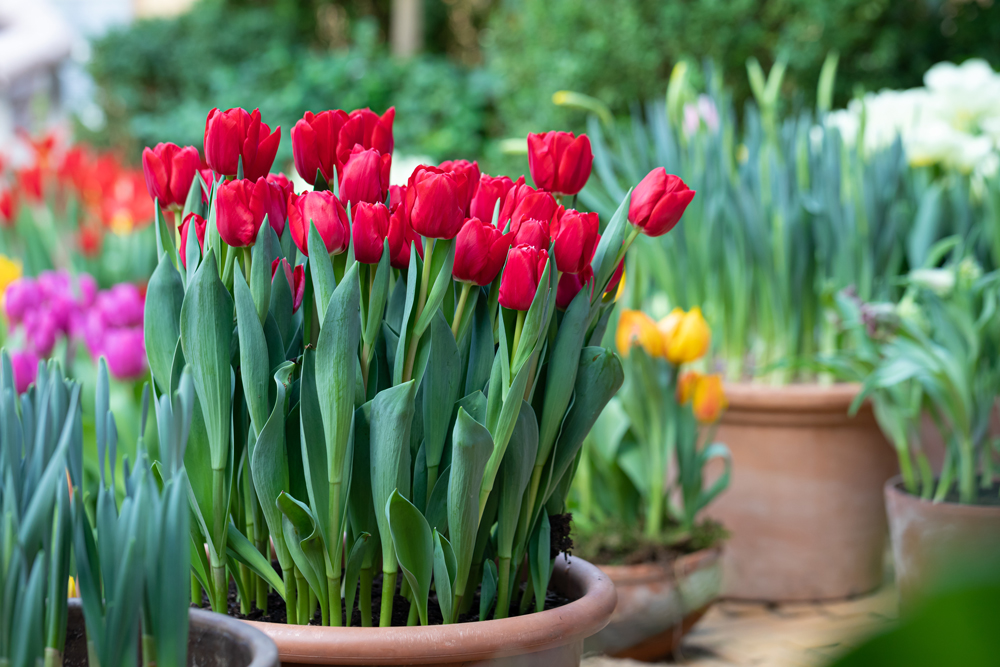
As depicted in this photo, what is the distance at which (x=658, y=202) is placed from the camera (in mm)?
765

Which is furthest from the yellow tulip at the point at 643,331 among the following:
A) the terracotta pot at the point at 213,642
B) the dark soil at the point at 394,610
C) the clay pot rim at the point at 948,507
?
the terracotta pot at the point at 213,642

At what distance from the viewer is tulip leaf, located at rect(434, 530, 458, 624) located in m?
0.74

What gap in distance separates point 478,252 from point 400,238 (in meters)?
0.07

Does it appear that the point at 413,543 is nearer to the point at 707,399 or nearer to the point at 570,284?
the point at 570,284

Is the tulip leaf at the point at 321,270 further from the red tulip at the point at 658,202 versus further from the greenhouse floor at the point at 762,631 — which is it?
the greenhouse floor at the point at 762,631

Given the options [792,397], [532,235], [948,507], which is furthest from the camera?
[792,397]

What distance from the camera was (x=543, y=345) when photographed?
77cm

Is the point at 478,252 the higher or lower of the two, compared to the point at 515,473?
higher

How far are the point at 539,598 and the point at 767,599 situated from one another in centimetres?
133

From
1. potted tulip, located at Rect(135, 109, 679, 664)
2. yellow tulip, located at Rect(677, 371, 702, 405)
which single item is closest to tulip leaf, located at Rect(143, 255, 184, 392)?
potted tulip, located at Rect(135, 109, 679, 664)

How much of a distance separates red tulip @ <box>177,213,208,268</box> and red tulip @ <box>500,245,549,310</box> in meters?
0.27

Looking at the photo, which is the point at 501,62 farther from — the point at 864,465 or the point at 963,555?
the point at 963,555

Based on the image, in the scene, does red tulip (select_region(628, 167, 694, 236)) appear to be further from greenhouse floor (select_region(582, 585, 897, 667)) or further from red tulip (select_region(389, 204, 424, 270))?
greenhouse floor (select_region(582, 585, 897, 667))

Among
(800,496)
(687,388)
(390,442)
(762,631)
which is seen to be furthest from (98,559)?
(800,496)
